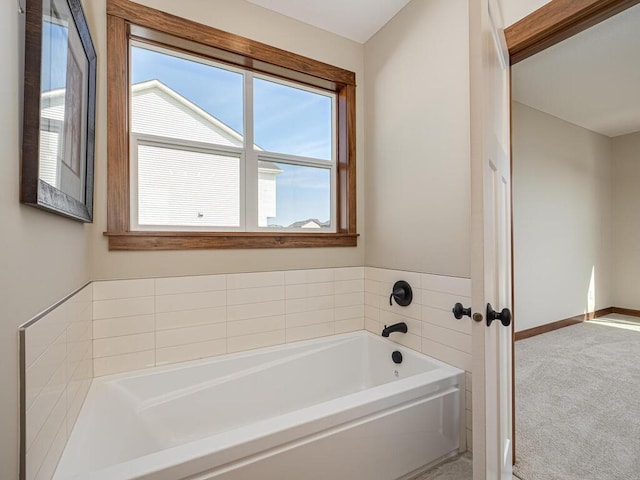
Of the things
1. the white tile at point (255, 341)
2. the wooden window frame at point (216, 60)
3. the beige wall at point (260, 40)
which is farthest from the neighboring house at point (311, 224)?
the white tile at point (255, 341)

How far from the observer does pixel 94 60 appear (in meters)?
1.50

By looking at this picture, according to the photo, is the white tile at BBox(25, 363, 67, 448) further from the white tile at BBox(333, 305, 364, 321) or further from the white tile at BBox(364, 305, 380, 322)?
the white tile at BBox(364, 305, 380, 322)

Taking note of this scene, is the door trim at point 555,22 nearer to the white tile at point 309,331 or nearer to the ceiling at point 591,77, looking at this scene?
the ceiling at point 591,77

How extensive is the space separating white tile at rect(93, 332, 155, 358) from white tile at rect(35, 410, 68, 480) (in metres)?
0.62

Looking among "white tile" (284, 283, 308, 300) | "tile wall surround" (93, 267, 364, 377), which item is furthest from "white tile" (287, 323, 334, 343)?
"white tile" (284, 283, 308, 300)

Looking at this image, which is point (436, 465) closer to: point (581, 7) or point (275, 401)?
point (275, 401)

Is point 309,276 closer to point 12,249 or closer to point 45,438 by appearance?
point 45,438

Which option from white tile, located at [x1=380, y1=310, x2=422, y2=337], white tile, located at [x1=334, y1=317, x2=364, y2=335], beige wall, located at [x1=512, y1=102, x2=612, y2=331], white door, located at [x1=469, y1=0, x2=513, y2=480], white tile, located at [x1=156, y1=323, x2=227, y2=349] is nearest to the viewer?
white door, located at [x1=469, y1=0, x2=513, y2=480]

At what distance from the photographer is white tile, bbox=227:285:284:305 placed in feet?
6.66

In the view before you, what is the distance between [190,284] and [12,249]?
1.23m

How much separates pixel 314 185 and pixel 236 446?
1816mm

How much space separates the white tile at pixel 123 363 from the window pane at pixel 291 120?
1.53m

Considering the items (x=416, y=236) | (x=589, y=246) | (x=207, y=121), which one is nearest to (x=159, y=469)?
(x=416, y=236)

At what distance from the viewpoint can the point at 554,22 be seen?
1354 mm
